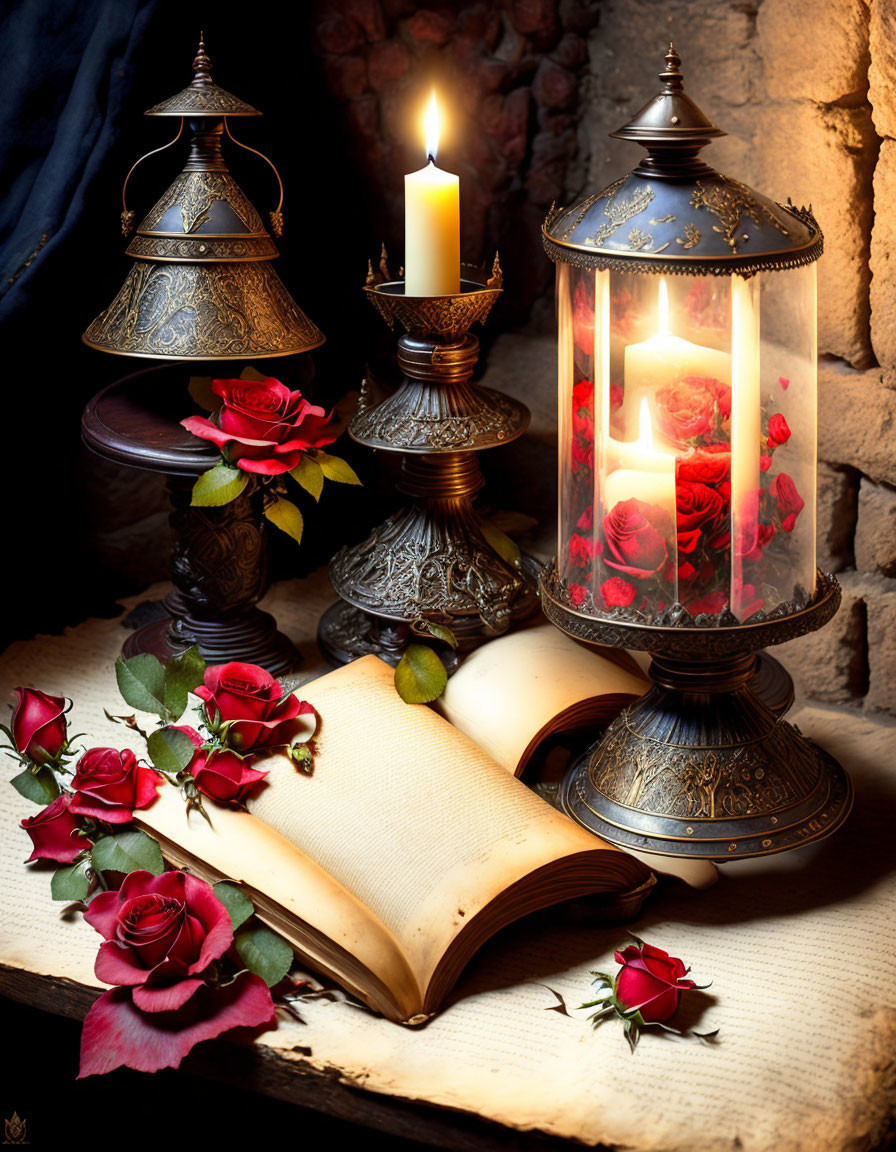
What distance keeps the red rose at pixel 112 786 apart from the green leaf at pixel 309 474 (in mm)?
333

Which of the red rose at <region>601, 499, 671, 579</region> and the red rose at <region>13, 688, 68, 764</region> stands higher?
the red rose at <region>601, 499, 671, 579</region>

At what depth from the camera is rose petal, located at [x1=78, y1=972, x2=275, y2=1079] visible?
0.97 meters

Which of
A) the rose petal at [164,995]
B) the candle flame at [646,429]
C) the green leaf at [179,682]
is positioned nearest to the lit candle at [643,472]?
the candle flame at [646,429]

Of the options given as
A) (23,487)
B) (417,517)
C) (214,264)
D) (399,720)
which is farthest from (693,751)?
(23,487)

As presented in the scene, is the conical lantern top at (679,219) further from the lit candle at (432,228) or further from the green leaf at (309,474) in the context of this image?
the green leaf at (309,474)

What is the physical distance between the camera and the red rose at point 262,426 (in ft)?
4.32

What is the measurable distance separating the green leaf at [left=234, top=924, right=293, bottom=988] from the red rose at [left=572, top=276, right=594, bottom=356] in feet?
1.94

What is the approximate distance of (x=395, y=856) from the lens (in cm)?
111

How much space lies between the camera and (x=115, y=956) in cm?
102

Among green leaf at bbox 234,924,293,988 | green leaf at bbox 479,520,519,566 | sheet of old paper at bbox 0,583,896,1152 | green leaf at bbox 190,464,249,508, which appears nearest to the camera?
sheet of old paper at bbox 0,583,896,1152

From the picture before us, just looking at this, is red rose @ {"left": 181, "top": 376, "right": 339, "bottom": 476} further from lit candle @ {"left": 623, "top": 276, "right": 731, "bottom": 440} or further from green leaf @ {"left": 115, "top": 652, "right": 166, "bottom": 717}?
lit candle @ {"left": 623, "top": 276, "right": 731, "bottom": 440}

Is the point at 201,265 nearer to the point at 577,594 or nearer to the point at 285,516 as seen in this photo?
the point at 285,516

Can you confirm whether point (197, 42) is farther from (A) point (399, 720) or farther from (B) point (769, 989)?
(B) point (769, 989)

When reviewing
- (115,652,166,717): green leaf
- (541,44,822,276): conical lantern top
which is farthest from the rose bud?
(541,44,822,276): conical lantern top
